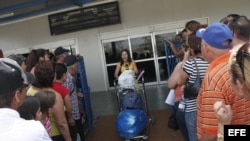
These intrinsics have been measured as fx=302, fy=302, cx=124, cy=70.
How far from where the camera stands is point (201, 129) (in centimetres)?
161

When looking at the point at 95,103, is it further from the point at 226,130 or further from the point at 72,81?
the point at 226,130

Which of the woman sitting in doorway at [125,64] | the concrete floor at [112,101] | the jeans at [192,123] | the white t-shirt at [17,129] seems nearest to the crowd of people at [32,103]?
the white t-shirt at [17,129]

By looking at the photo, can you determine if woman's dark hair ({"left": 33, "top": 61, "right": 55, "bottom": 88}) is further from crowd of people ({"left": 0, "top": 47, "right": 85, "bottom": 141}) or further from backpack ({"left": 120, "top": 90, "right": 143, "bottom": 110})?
backpack ({"left": 120, "top": 90, "right": 143, "bottom": 110})

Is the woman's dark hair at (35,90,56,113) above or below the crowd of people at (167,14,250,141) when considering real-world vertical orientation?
below

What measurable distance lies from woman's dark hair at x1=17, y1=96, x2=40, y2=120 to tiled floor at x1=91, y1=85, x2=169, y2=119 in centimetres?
458

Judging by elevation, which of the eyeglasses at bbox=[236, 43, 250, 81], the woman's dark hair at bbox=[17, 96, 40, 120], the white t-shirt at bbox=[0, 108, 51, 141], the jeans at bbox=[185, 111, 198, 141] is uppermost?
the eyeglasses at bbox=[236, 43, 250, 81]

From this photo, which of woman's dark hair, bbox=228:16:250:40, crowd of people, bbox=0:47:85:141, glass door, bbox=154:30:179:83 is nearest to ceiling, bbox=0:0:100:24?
glass door, bbox=154:30:179:83

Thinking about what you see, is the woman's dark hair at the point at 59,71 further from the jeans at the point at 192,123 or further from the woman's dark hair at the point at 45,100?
the jeans at the point at 192,123

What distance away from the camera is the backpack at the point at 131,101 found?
461 cm

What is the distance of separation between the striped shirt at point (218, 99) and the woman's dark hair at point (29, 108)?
3.50 feet

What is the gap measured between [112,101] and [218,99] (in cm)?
666

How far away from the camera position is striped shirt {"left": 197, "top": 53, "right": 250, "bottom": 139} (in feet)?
4.80

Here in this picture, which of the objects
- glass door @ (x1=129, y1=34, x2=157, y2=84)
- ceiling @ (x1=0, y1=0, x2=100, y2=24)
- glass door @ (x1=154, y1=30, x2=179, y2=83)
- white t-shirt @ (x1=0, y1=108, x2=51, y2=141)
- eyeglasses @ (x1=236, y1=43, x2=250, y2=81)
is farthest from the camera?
glass door @ (x1=129, y1=34, x2=157, y2=84)

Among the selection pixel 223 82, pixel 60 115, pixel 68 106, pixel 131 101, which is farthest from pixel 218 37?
pixel 131 101
